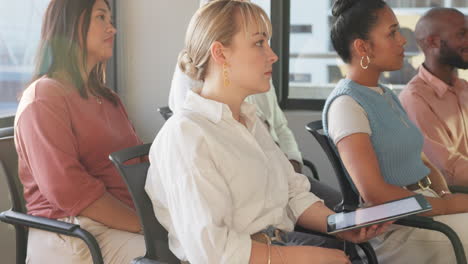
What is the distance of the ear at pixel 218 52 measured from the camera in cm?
166

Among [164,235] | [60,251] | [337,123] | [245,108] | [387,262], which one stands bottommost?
[387,262]

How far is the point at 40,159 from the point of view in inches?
75.9

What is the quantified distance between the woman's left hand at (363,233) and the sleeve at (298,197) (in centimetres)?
13

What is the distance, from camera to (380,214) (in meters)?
1.53

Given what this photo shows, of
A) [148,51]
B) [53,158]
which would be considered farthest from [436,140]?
[148,51]

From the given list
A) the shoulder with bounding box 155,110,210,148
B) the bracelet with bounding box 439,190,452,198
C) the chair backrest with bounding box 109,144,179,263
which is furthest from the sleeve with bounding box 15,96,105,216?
the bracelet with bounding box 439,190,452,198

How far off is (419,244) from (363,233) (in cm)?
42

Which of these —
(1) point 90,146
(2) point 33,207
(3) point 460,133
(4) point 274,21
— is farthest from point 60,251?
(4) point 274,21

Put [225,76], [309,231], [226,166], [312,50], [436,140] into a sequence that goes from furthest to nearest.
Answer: [312,50] < [436,140] < [309,231] < [225,76] < [226,166]

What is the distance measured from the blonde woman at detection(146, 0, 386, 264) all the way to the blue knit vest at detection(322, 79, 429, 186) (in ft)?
1.34

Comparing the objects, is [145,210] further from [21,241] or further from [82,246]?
[21,241]

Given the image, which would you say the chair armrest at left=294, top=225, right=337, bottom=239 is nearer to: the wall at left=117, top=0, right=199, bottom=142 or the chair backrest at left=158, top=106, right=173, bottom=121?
the chair backrest at left=158, top=106, right=173, bottom=121

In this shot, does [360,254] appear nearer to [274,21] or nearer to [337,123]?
[337,123]

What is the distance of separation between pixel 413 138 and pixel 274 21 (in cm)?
182
